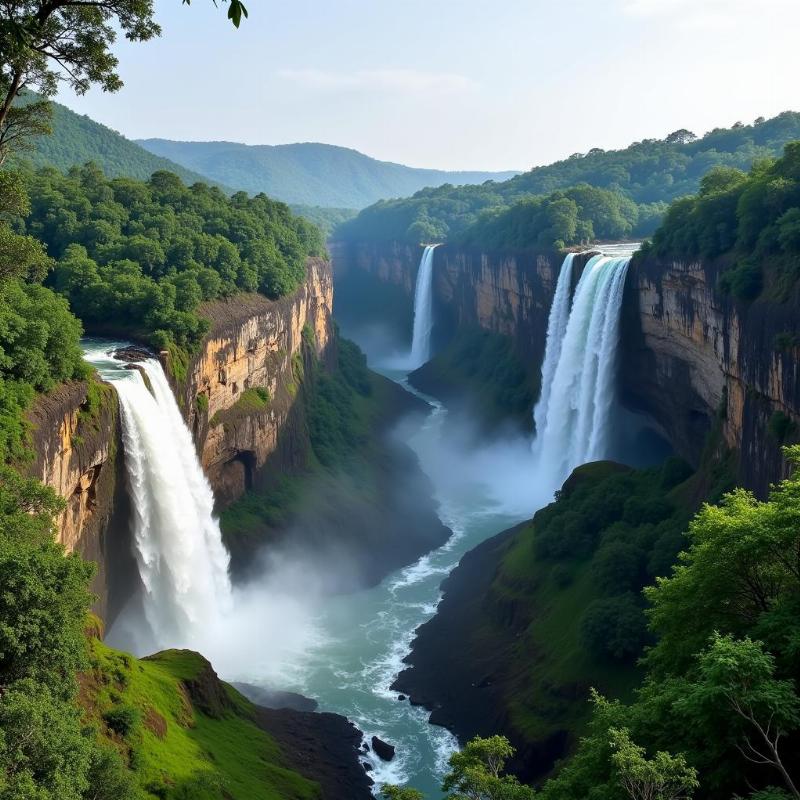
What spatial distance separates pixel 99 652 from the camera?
89.9ft

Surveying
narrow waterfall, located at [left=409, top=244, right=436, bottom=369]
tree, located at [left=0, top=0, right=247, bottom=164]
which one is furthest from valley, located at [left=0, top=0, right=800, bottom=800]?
narrow waterfall, located at [left=409, top=244, right=436, bottom=369]

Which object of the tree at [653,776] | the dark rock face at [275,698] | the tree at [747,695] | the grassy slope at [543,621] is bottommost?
the dark rock face at [275,698]

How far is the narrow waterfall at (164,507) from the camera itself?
37.1 m

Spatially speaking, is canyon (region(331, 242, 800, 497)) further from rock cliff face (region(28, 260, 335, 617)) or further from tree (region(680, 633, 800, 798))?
tree (region(680, 633, 800, 798))

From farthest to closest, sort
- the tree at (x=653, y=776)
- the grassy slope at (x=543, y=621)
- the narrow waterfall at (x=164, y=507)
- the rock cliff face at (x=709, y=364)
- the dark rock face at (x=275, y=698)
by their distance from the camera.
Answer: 1. the dark rock face at (x=275, y=698)
2. the narrow waterfall at (x=164, y=507)
3. the rock cliff face at (x=709, y=364)
4. the grassy slope at (x=543, y=621)
5. the tree at (x=653, y=776)

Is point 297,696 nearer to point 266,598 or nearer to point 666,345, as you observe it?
point 266,598

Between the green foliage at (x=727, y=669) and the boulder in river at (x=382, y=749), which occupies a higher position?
the green foliage at (x=727, y=669)

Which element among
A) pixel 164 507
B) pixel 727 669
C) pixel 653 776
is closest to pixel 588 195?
pixel 164 507

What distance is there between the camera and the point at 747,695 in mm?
15141

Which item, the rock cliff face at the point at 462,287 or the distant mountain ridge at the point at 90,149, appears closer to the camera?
the rock cliff face at the point at 462,287

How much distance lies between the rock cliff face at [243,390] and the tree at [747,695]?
1242 inches

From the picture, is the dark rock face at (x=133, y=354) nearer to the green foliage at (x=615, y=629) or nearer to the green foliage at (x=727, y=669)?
the green foliage at (x=615, y=629)

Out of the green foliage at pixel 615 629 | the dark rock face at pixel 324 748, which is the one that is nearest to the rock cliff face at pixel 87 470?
the dark rock face at pixel 324 748

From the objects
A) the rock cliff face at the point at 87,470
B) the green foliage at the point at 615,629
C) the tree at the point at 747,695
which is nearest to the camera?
the tree at the point at 747,695
